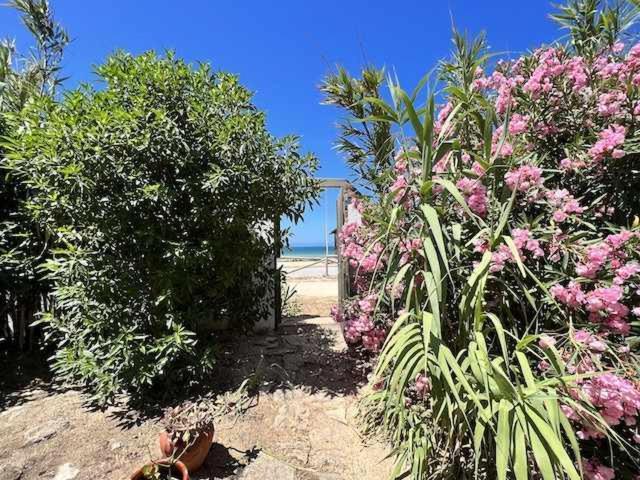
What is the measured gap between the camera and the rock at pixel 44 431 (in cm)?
231

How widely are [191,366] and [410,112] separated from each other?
91.9 inches

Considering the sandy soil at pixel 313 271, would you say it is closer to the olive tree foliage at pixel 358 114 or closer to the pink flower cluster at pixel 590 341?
the olive tree foliage at pixel 358 114

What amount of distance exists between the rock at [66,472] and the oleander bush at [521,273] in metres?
1.73

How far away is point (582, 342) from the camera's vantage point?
1359 millimetres

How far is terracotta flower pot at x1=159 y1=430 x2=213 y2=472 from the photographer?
196cm

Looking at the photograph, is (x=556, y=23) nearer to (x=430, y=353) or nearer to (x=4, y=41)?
(x=430, y=353)

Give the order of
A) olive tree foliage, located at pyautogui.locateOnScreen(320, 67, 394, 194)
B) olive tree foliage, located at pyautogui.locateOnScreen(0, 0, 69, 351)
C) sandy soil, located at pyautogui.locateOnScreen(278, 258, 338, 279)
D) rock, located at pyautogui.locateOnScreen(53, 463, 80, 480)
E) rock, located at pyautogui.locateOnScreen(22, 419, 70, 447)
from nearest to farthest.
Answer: rock, located at pyautogui.locateOnScreen(53, 463, 80, 480) < rock, located at pyautogui.locateOnScreen(22, 419, 70, 447) < olive tree foliage, located at pyautogui.locateOnScreen(320, 67, 394, 194) < olive tree foliage, located at pyautogui.locateOnScreen(0, 0, 69, 351) < sandy soil, located at pyautogui.locateOnScreen(278, 258, 338, 279)

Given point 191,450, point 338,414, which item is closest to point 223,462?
point 191,450

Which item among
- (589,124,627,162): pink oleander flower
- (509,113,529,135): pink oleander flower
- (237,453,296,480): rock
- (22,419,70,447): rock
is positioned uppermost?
(509,113,529,135): pink oleander flower

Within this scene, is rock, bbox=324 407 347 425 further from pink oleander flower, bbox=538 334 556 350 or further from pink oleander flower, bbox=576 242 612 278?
pink oleander flower, bbox=576 242 612 278

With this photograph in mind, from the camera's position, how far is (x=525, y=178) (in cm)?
163

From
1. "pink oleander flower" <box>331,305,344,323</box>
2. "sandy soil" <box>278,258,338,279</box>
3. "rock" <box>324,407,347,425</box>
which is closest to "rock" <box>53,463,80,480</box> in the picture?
"rock" <box>324,407,347,425</box>

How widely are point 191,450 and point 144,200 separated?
159 centimetres

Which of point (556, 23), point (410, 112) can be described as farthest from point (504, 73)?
point (410, 112)
